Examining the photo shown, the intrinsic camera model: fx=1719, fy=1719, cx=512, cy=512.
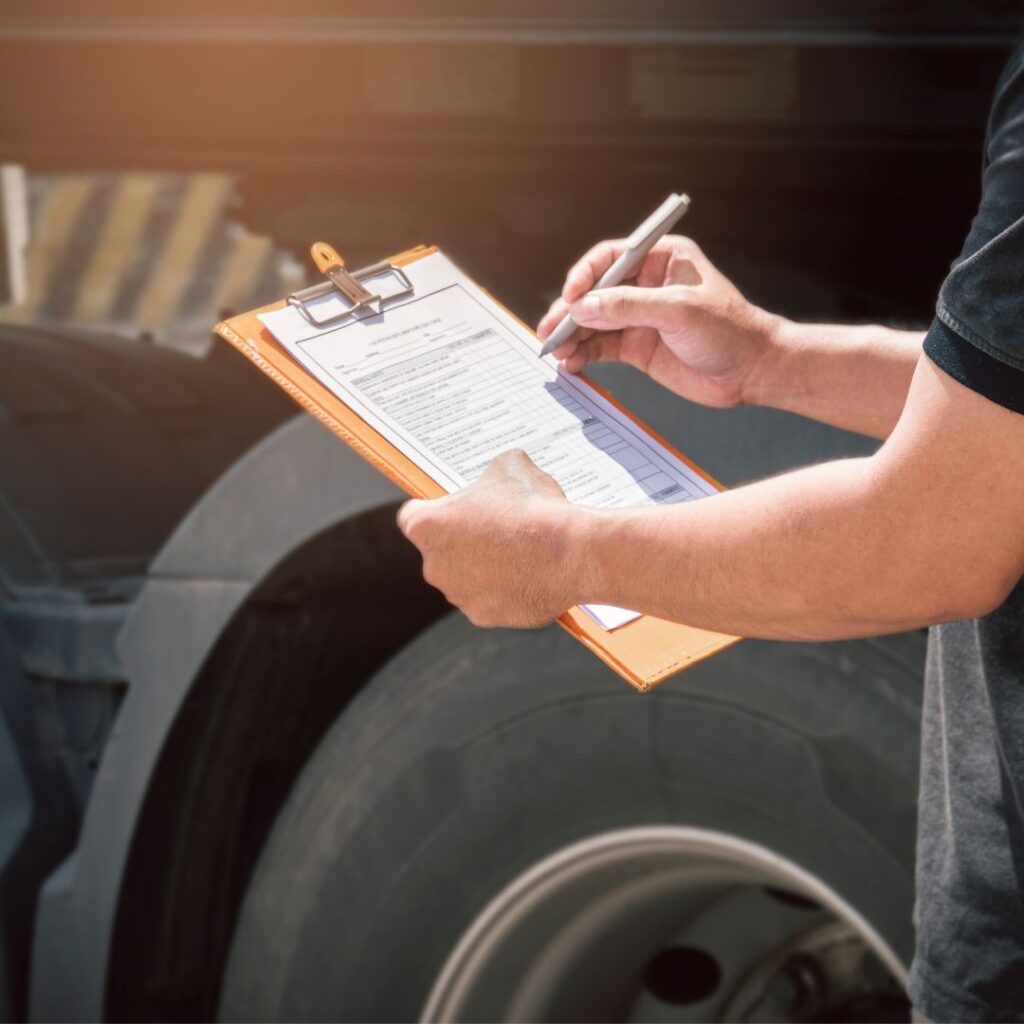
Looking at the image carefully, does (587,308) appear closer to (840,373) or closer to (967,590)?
(840,373)

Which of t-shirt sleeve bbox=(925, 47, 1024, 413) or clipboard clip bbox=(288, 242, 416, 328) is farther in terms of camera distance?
clipboard clip bbox=(288, 242, 416, 328)

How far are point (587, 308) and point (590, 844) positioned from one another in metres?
0.66

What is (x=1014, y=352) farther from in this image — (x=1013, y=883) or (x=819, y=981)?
(x=819, y=981)

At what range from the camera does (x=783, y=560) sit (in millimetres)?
1237

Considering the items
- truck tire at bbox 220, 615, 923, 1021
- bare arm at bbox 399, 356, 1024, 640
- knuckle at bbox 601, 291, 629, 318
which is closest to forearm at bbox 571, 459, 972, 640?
bare arm at bbox 399, 356, 1024, 640

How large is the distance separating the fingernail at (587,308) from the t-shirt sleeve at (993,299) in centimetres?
46

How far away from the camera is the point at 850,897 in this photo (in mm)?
1812

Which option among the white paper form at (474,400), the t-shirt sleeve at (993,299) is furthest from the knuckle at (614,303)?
the t-shirt sleeve at (993,299)

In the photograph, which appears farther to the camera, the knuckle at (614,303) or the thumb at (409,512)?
the knuckle at (614,303)

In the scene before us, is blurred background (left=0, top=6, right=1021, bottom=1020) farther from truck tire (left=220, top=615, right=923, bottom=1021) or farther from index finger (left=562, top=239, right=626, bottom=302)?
index finger (left=562, top=239, right=626, bottom=302)

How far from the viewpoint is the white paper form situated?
152 cm

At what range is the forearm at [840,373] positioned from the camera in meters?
1.60

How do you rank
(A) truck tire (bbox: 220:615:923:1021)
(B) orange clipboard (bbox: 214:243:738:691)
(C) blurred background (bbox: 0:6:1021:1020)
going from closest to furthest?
(B) orange clipboard (bbox: 214:243:738:691) → (A) truck tire (bbox: 220:615:923:1021) → (C) blurred background (bbox: 0:6:1021:1020)

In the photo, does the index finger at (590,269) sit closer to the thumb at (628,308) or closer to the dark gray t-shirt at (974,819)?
the thumb at (628,308)
